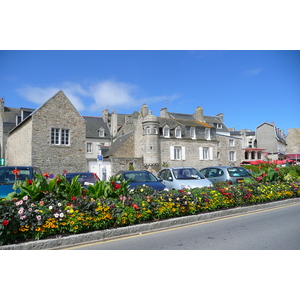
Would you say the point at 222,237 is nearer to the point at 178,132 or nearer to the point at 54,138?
the point at 54,138

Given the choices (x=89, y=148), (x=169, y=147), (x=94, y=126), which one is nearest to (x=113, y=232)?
(x=169, y=147)

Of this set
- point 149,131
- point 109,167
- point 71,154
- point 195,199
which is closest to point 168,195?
point 195,199

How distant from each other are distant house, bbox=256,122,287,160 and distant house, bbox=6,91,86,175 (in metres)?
41.0

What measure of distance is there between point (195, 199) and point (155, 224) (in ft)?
6.28

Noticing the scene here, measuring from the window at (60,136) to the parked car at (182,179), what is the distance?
15990mm

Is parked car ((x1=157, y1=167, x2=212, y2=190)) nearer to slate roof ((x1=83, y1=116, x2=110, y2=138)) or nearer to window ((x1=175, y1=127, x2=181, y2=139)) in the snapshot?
window ((x1=175, y1=127, x2=181, y2=139))

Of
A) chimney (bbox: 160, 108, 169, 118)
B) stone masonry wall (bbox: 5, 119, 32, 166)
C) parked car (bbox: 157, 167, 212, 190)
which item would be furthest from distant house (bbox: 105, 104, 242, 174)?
parked car (bbox: 157, 167, 212, 190)

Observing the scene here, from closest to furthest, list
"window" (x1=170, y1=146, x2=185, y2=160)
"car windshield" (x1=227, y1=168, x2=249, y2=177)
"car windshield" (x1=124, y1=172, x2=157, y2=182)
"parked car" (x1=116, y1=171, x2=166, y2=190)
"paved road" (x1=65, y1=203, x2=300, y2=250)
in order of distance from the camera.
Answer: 1. "paved road" (x1=65, y1=203, x2=300, y2=250)
2. "parked car" (x1=116, y1=171, x2=166, y2=190)
3. "car windshield" (x1=124, y1=172, x2=157, y2=182)
4. "car windshield" (x1=227, y1=168, x2=249, y2=177)
5. "window" (x1=170, y1=146, x2=185, y2=160)

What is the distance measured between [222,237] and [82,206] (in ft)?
10.6

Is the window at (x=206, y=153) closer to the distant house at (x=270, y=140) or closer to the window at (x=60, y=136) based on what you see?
the window at (x=60, y=136)

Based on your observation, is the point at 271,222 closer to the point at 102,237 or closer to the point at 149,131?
the point at 102,237

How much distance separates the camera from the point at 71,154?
2614 centimetres

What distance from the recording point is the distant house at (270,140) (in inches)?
2079

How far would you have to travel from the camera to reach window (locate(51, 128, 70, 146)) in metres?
25.4
